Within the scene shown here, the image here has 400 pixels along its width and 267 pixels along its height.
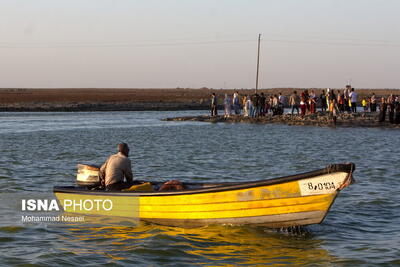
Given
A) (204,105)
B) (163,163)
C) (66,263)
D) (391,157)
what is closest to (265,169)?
(163,163)

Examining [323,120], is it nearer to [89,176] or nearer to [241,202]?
[89,176]

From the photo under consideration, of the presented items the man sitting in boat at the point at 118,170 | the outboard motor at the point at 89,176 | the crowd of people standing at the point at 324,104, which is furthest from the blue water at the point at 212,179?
the crowd of people standing at the point at 324,104

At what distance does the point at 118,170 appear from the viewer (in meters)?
14.3

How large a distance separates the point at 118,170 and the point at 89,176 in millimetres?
936

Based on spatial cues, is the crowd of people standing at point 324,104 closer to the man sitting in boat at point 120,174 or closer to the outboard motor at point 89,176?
the man sitting in boat at point 120,174

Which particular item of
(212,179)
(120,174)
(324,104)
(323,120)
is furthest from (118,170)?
(324,104)

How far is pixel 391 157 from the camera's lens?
28.3m

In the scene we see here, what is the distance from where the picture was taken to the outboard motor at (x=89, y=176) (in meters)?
14.8

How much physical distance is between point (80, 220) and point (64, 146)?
20.7m

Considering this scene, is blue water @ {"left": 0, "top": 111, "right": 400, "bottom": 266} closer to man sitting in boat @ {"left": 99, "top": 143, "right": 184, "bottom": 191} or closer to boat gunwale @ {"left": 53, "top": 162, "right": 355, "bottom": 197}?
boat gunwale @ {"left": 53, "top": 162, "right": 355, "bottom": 197}

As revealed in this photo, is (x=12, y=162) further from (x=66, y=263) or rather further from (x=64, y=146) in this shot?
(x=66, y=263)

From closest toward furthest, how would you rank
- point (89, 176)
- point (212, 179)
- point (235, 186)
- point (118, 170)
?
point (235, 186) < point (118, 170) < point (89, 176) < point (212, 179)

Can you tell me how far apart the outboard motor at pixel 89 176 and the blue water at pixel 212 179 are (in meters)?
1.08

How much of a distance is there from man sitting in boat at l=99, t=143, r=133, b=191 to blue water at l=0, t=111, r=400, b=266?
0.87m
